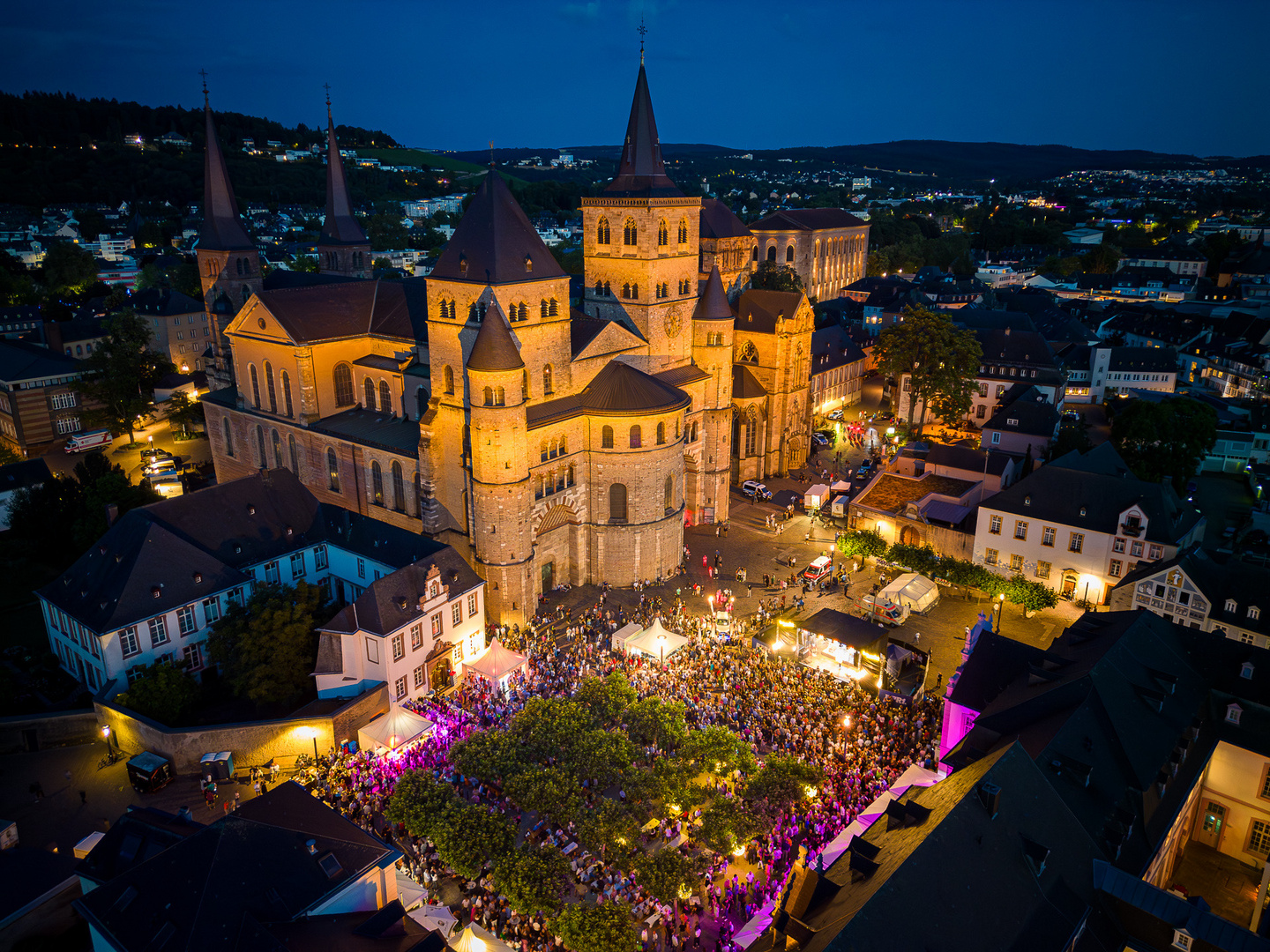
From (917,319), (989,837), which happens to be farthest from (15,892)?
(917,319)

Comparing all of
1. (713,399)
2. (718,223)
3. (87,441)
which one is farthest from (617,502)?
(87,441)

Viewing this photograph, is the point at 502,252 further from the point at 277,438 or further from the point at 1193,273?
the point at 1193,273

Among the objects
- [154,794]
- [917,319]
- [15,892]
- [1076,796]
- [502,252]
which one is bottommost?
[154,794]

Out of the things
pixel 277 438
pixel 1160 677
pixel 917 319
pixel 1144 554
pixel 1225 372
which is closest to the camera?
pixel 1160 677

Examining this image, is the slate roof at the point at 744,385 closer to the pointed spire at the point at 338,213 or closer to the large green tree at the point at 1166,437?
the large green tree at the point at 1166,437

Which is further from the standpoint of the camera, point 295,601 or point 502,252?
point 502,252

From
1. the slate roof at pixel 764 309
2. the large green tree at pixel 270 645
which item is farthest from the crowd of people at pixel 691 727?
the slate roof at pixel 764 309

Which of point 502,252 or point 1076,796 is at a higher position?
point 502,252
